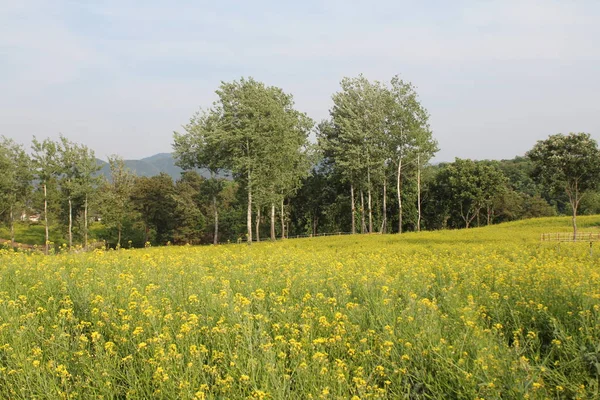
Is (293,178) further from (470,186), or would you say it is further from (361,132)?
(470,186)

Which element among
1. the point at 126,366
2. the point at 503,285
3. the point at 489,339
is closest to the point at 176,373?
the point at 126,366

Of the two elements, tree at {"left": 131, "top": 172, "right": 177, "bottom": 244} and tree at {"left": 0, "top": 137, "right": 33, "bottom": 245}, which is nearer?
tree at {"left": 0, "top": 137, "right": 33, "bottom": 245}

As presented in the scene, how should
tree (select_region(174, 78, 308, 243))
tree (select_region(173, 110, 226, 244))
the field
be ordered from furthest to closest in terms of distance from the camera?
tree (select_region(173, 110, 226, 244)) < tree (select_region(174, 78, 308, 243)) < the field

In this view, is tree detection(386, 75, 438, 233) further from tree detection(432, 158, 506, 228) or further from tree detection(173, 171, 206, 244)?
tree detection(173, 171, 206, 244)

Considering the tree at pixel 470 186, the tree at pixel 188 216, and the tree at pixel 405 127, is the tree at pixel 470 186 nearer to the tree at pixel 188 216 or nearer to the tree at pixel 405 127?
the tree at pixel 405 127

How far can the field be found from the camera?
4.74 metres

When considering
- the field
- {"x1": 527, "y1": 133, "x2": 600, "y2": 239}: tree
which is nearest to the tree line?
{"x1": 527, "y1": 133, "x2": 600, "y2": 239}: tree

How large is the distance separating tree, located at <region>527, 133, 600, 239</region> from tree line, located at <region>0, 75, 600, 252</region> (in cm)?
9

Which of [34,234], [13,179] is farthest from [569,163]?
[34,234]

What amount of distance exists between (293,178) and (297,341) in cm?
4361

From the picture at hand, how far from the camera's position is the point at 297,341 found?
5.84 metres

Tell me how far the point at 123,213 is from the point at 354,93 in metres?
36.5

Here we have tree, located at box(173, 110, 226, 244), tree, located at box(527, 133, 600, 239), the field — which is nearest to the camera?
the field

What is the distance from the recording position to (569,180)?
36.3 meters
